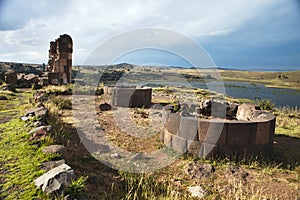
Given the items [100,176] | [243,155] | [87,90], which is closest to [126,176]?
[100,176]

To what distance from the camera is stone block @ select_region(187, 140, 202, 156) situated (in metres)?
5.93

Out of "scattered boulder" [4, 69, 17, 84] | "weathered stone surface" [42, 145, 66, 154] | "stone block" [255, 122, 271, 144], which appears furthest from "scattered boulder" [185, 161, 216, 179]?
"scattered boulder" [4, 69, 17, 84]

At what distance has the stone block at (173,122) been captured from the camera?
6.22 m

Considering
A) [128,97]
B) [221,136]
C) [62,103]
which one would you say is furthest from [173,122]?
[62,103]

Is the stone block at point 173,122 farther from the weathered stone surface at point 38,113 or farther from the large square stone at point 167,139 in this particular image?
the weathered stone surface at point 38,113

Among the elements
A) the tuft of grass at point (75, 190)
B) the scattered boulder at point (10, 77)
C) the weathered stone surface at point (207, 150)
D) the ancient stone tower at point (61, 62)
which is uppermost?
the ancient stone tower at point (61, 62)

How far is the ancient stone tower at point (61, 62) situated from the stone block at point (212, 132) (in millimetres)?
14075

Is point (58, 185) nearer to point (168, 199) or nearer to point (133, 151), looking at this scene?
point (168, 199)

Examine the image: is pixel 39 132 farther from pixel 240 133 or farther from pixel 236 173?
pixel 240 133

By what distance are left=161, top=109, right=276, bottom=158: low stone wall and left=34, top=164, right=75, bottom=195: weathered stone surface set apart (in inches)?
136

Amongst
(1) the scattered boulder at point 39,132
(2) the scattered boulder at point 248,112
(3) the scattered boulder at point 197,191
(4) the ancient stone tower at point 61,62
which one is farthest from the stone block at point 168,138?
(4) the ancient stone tower at point 61,62

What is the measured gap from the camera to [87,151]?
5.73m

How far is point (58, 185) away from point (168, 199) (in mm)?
1608

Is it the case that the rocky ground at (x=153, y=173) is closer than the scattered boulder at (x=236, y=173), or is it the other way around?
the rocky ground at (x=153, y=173)
